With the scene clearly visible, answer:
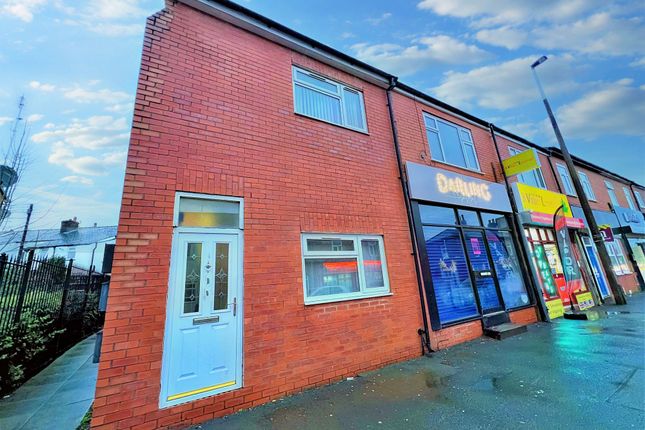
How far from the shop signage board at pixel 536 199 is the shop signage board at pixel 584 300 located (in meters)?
3.21

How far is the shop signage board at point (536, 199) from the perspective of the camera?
9.14 m

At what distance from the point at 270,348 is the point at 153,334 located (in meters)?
1.56

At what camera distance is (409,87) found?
7758 millimetres

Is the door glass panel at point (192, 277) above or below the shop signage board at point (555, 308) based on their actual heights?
A: above

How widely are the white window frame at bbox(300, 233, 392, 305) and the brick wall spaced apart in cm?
12

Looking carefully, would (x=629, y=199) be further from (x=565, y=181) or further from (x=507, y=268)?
(x=507, y=268)

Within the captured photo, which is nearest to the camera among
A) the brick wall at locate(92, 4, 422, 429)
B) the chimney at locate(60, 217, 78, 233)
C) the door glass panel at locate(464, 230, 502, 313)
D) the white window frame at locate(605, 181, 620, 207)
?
the brick wall at locate(92, 4, 422, 429)

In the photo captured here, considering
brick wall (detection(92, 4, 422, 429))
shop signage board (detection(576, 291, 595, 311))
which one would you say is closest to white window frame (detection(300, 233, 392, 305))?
brick wall (detection(92, 4, 422, 429))

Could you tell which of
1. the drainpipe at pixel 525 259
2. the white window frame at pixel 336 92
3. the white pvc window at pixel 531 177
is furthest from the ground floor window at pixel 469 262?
the white pvc window at pixel 531 177

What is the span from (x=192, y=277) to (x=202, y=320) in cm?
60

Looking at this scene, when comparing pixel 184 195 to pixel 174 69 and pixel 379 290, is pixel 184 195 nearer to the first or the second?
pixel 174 69

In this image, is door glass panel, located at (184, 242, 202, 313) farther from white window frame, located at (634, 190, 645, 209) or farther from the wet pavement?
white window frame, located at (634, 190, 645, 209)

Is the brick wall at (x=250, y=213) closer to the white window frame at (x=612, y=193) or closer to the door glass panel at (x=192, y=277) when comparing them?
the door glass panel at (x=192, y=277)

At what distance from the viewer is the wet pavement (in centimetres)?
312
